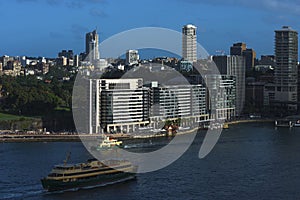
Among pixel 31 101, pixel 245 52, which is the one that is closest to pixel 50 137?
pixel 31 101

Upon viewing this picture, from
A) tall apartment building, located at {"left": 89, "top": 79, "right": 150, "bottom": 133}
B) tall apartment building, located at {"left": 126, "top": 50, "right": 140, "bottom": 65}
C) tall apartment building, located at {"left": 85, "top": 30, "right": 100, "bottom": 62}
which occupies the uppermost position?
tall apartment building, located at {"left": 85, "top": 30, "right": 100, "bottom": 62}

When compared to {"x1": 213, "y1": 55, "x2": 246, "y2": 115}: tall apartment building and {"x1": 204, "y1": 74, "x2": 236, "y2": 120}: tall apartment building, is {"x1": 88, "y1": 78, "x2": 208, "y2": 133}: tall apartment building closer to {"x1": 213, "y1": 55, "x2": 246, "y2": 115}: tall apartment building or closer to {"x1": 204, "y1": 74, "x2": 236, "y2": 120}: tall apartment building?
{"x1": 204, "y1": 74, "x2": 236, "y2": 120}: tall apartment building

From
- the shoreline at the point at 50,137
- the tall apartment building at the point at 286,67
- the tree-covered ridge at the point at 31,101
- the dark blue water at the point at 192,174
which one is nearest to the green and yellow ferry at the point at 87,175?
the dark blue water at the point at 192,174

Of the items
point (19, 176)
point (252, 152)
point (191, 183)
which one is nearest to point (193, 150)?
point (252, 152)

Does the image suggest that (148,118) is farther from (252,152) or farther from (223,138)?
(252,152)

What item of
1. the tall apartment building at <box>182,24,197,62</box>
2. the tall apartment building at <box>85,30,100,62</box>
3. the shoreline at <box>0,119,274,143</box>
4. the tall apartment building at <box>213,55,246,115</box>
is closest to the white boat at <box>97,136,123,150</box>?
the shoreline at <box>0,119,274,143</box>
